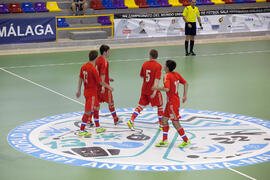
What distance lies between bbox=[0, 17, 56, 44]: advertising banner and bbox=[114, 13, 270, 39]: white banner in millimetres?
3502

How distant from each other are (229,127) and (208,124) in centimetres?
49

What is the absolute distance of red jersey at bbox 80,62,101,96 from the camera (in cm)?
1044

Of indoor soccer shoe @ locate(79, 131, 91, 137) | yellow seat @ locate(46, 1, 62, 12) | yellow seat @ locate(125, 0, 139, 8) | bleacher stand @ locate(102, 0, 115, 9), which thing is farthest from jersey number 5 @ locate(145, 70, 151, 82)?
yellow seat @ locate(125, 0, 139, 8)

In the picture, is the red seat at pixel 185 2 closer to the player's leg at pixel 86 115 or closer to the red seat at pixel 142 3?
the red seat at pixel 142 3

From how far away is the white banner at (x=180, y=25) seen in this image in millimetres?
27344

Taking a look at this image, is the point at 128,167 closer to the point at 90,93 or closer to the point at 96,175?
the point at 96,175

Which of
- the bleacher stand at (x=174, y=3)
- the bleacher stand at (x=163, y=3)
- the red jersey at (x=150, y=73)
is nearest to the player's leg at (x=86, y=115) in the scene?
the red jersey at (x=150, y=73)

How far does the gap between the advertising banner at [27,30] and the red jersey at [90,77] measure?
50.0 feet

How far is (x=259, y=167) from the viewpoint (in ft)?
28.9

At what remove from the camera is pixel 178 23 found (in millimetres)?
28297

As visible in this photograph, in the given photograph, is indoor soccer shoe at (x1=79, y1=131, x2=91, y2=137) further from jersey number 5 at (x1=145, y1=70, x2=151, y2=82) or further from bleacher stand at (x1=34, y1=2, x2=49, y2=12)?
bleacher stand at (x1=34, y1=2, x2=49, y2=12)

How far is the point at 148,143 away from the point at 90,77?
5.82 ft

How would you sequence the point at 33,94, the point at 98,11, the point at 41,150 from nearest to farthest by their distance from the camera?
the point at 41,150 → the point at 33,94 → the point at 98,11

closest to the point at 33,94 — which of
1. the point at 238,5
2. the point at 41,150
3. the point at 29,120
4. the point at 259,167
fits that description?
the point at 29,120
